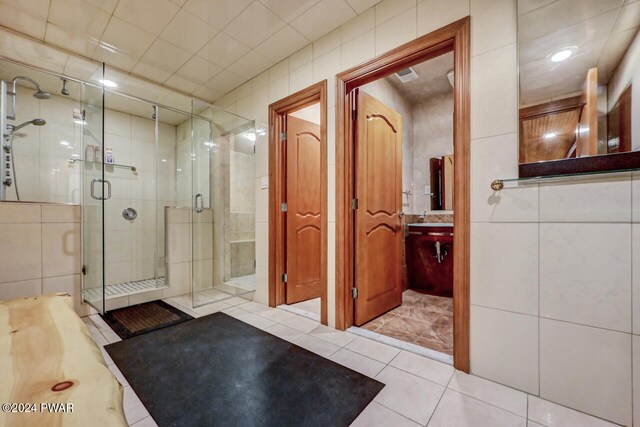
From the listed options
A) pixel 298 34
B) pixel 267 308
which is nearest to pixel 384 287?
pixel 267 308

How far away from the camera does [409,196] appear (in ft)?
11.8

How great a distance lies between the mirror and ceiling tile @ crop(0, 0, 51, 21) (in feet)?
10.3

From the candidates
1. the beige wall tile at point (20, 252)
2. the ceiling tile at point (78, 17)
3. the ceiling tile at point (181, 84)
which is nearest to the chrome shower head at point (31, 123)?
the beige wall tile at point (20, 252)

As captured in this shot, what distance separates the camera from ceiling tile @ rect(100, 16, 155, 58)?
7.02 feet

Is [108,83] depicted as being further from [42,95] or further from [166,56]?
[166,56]

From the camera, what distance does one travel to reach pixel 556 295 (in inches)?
51.4

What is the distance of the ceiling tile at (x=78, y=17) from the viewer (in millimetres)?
1909

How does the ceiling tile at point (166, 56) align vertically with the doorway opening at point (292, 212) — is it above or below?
above

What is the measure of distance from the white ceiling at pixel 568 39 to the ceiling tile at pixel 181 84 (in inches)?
122

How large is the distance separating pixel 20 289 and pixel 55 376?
2.26 m

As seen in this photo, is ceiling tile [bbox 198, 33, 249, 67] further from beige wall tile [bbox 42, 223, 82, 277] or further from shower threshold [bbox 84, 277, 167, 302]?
shower threshold [bbox 84, 277, 167, 302]

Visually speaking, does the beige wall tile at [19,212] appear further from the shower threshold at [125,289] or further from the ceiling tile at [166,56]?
the ceiling tile at [166,56]

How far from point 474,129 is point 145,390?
234cm

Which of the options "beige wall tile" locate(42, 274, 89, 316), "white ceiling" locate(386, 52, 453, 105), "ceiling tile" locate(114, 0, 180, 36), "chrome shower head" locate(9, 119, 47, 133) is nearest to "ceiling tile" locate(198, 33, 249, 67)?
"ceiling tile" locate(114, 0, 180, 36)
